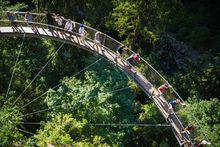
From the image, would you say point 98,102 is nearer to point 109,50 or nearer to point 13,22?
point 109,50

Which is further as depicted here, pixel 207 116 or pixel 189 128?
pixel 207 116

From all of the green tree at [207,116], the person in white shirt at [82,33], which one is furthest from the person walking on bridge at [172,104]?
the person in white shirt at [82,33]

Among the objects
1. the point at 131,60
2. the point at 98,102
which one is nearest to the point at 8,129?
the point at 98,102

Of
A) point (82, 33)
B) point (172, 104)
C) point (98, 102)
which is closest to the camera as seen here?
point (172, 104)

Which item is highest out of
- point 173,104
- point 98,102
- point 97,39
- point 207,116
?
point 97,39

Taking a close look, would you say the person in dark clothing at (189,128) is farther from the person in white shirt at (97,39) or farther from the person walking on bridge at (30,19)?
the person walking on bridge at (30,19)

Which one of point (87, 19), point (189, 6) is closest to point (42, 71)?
point (87, 19)

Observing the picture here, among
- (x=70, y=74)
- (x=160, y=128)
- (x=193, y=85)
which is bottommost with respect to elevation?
(x=160, y=128)

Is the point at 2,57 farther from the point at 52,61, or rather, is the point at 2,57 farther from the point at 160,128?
the point at 160,128

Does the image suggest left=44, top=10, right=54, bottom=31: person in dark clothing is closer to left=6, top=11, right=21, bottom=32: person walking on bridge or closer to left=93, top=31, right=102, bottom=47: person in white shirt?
left=6, top=11, right=21, bottom=32: person walking on bridge
